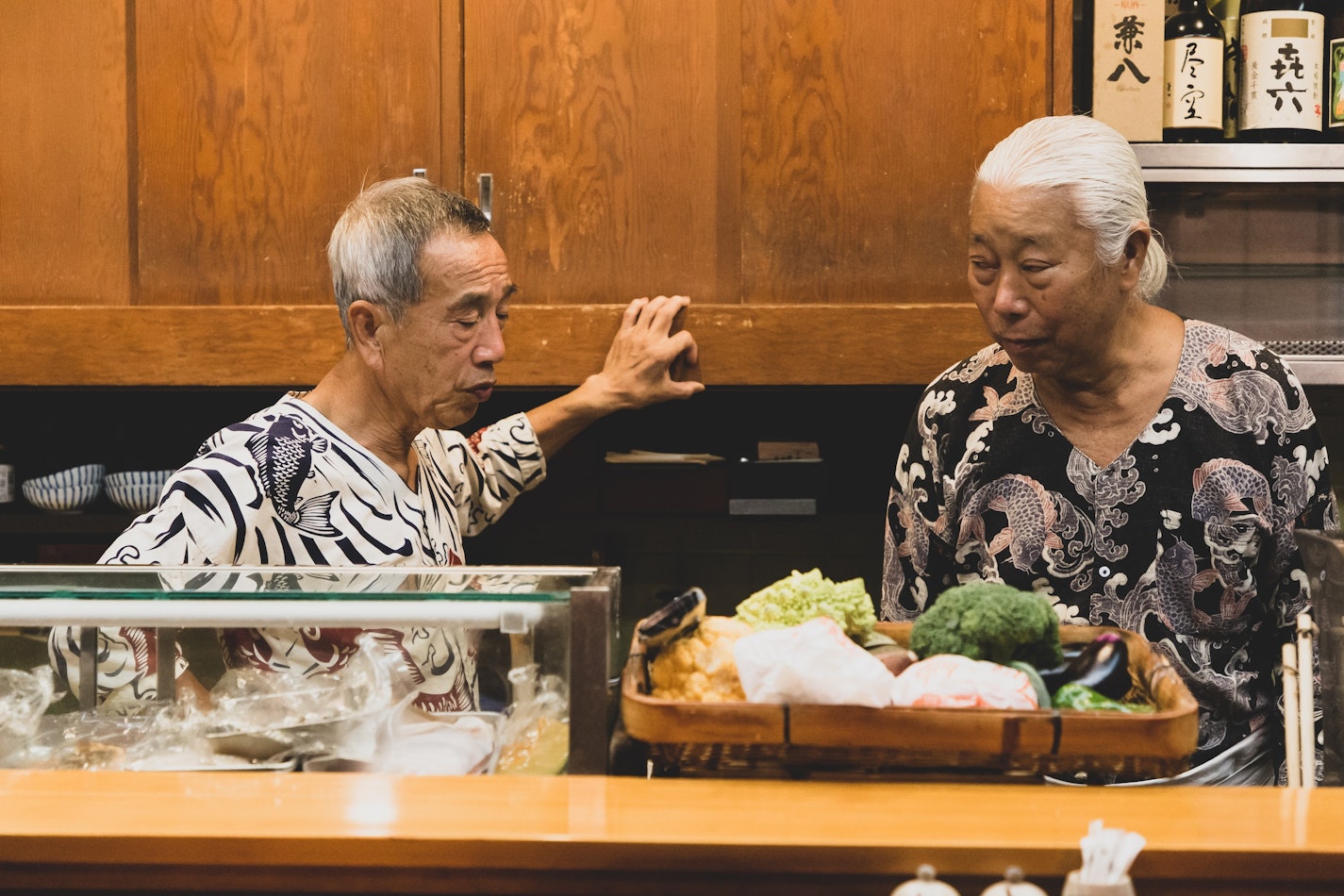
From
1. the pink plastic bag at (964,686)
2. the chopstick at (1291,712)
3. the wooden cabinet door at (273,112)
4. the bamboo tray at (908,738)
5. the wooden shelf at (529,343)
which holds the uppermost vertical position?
the wooden cabinet door at (273,112)

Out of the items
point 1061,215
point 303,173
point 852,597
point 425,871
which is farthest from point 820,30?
point 425,871

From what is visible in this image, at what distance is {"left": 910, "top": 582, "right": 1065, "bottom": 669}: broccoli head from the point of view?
117 centimetres

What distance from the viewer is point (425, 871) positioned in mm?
992

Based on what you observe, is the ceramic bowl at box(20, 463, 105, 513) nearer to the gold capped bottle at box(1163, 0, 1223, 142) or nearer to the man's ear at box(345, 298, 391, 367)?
the man's ear at box(345, 298, 391, 367)

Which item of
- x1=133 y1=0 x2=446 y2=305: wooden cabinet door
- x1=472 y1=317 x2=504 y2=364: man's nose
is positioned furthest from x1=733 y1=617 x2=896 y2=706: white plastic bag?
x1=133 y1=0 x2=446 y2=305: wooden cabinet door

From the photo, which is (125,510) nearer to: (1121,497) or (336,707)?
(336,707)

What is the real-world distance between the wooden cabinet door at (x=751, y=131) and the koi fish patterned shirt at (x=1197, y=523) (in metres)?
0.74

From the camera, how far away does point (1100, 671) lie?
1.17 metres

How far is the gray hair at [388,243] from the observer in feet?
6.12

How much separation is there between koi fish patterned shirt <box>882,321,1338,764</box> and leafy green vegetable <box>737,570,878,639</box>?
0.61 m

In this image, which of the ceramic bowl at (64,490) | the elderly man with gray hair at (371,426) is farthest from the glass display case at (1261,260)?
the ceramic bowl at (64,490)

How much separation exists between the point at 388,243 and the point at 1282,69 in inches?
77.2

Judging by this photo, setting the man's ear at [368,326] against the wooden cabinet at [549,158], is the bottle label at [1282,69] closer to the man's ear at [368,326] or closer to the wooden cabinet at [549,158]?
the wooden cabinet at [549,158]

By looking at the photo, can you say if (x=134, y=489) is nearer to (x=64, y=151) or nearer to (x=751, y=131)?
(x=64, y=151)
